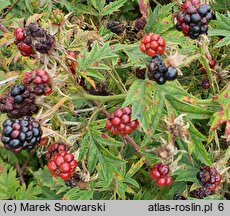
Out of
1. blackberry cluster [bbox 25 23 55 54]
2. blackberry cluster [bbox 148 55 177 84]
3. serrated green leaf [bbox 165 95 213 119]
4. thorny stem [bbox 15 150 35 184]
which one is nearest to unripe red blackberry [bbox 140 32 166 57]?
blackberry cluster [bbox 148 55 177 84]

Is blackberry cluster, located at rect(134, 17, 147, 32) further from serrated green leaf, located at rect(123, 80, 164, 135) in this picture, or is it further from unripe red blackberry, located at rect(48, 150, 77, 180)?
unripe red blackberry, located at rect(48, 150, 77, 180)

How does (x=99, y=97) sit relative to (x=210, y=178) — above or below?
above

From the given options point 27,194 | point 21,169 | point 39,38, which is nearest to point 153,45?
point 39,38

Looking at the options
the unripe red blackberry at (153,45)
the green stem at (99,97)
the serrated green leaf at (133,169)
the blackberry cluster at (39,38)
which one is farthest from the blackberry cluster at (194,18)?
the serrated green leaf at (133,169)

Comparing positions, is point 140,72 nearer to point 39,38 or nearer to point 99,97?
point 99,97

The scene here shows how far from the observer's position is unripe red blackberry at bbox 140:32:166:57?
215 centimetres

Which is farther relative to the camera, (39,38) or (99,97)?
(99,97)

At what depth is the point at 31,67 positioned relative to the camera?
2.65 meters

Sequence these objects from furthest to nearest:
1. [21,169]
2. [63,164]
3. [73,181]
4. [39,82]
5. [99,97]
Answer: [21,169]
[73,181]
[99,97]
[63,164]
[39,82]

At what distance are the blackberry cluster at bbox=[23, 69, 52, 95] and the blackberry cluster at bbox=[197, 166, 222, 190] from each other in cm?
102

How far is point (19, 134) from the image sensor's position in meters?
2.01

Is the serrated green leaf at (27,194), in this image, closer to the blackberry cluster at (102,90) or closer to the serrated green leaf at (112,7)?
the blackberry cluster at (102,90)

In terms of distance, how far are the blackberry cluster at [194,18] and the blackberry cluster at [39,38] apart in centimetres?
66

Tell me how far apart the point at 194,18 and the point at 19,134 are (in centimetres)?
100
